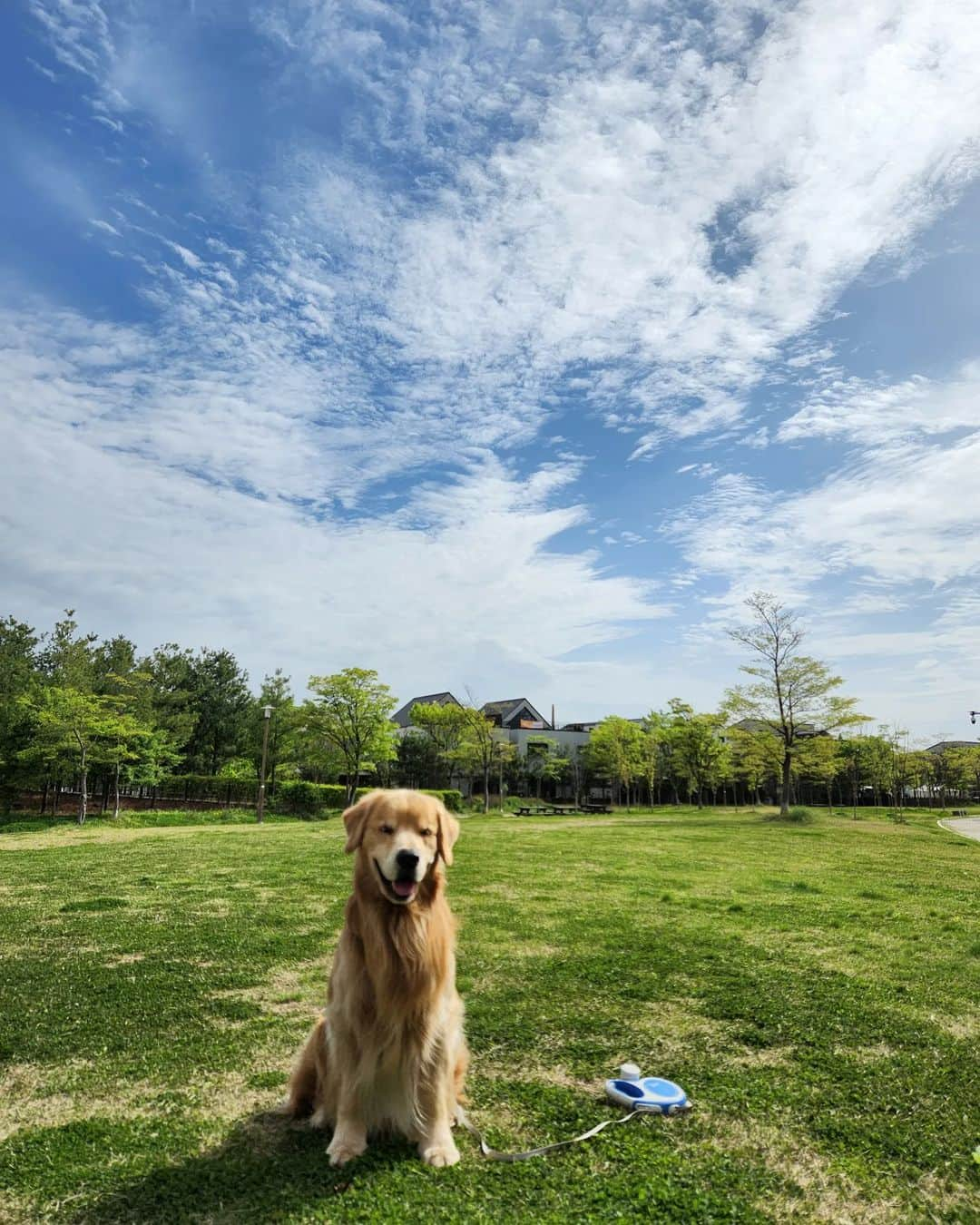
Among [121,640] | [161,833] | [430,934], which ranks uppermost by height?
[121,640]

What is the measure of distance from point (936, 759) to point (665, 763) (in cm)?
1825

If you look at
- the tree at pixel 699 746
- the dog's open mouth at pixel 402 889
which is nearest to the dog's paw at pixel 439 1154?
the dog's open mouth at pixel 402 889

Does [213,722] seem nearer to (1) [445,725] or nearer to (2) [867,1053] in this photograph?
(1) [445,725]

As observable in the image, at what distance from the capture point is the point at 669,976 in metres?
5.48

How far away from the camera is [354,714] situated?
3297 cm

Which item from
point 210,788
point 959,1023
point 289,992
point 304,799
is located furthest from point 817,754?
point 289,992

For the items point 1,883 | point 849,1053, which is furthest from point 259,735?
point 849,1053

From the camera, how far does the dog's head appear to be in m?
2.71

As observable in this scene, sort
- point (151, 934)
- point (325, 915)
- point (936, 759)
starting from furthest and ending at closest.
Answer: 1. point (936, 759)
2. point (325, 915)
3. point (151, 934)

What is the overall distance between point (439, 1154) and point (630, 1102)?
994mm

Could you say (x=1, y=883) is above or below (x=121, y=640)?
below

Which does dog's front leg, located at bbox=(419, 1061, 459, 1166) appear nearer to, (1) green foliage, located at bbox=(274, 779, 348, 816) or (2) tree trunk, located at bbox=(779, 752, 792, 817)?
(1) green foliage, located at bbox=(274, 779, 348, 816)

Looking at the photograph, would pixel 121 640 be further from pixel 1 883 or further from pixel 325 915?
pixel 325 915

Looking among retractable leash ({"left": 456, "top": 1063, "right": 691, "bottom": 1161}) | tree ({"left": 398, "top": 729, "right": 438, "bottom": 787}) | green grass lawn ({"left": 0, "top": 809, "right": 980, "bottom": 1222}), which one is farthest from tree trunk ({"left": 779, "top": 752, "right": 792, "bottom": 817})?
retractable leash ({"left": 456, "top": 1063, "right": 691, "bottom": 1161})
